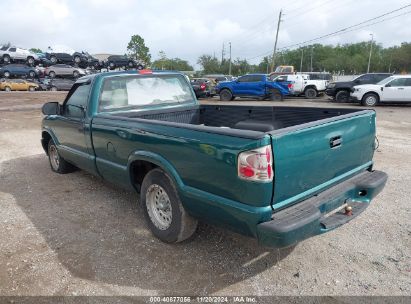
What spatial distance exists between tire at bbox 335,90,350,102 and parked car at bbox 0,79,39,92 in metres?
27.1

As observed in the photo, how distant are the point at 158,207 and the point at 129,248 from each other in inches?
19.9

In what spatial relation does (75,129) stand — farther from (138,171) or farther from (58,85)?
(58,85)

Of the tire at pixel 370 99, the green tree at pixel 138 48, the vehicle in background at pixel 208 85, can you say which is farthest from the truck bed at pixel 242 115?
the green tree at pixel 138 48

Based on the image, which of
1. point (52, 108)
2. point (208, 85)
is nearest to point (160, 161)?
point (52, 108)

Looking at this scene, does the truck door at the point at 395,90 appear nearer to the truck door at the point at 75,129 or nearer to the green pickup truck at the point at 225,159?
the green pickup truck at the point at 225,159

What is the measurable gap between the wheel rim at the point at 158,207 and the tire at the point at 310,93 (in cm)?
2186

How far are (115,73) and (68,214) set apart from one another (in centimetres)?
194

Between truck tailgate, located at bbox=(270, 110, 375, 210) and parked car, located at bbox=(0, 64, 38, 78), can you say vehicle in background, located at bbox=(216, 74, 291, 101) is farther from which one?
parked car, located at bbox=(0, 64, 38, 78)

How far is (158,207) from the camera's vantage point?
3.69 m

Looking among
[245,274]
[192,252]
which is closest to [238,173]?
[245,274]

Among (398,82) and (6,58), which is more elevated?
(6,58)

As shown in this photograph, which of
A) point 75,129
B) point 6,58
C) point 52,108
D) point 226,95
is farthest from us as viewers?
point 6,58

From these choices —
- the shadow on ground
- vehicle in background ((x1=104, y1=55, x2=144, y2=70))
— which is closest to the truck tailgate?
the shadow on ground

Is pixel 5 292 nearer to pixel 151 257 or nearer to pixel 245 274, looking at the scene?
pixel 151 257
